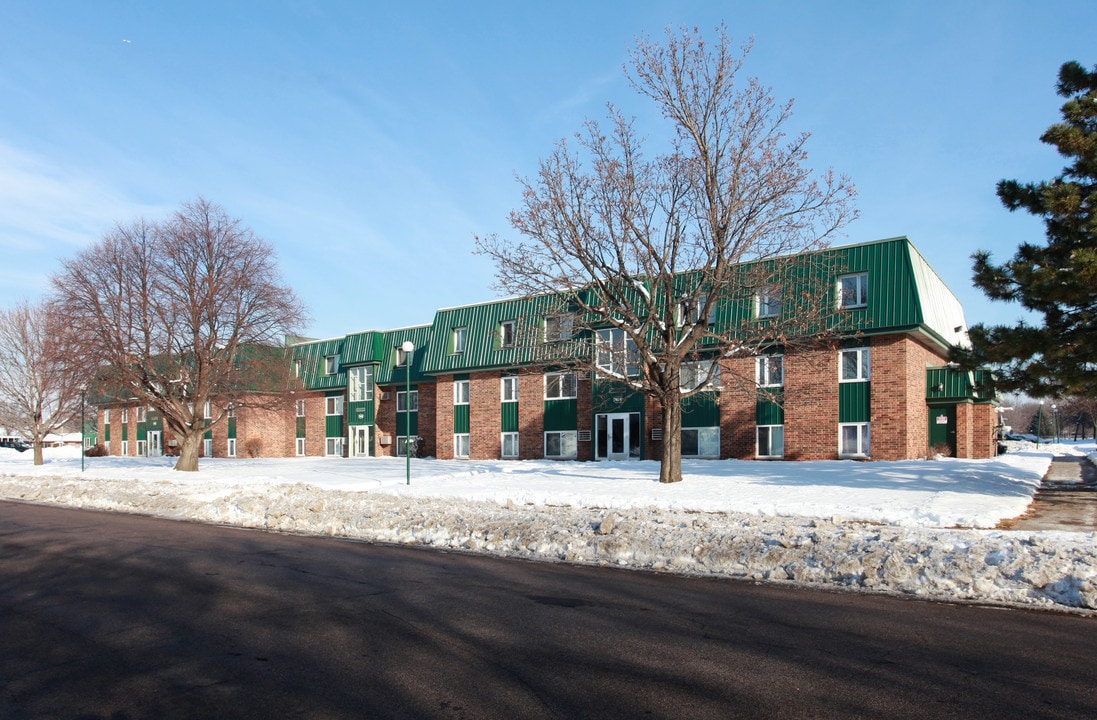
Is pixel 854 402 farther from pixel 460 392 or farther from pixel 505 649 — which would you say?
pixel 505 649

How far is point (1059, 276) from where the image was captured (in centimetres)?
1495

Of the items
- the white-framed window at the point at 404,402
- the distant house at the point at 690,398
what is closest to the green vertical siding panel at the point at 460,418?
the distant house at the point at 690,398

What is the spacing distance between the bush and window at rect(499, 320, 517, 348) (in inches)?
832

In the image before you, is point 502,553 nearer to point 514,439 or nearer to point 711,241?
point 711,241

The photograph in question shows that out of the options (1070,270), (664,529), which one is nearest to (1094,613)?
(664,529)

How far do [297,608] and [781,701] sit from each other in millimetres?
4832

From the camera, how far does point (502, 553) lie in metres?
11.4

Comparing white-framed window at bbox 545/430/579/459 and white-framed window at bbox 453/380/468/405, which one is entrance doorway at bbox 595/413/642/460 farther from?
white-framed window at bbox 453/380/468/405

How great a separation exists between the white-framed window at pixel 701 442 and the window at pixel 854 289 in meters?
7.06

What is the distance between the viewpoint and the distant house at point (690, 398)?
88.7 ft

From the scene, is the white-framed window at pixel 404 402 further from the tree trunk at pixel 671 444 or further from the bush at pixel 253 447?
the tree trunk at pixel 671 444

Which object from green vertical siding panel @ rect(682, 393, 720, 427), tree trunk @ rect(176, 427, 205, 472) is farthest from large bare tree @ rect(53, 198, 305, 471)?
green vertical siding panel @ rect(682, 393, 720, 427)

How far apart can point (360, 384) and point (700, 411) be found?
21.7 metres

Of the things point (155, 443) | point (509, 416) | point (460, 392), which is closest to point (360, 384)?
point (460, 392)
